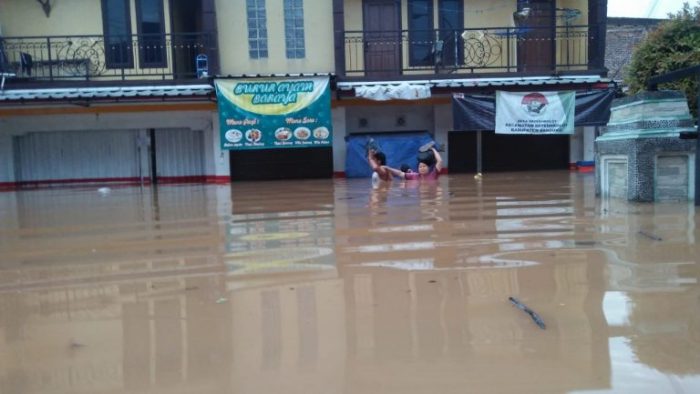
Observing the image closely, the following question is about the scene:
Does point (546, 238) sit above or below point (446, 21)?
below

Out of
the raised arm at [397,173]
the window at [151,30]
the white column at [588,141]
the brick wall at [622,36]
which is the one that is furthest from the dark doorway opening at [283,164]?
the brick wall at [622,36]

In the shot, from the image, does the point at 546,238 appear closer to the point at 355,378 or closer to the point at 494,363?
the point at 494,363

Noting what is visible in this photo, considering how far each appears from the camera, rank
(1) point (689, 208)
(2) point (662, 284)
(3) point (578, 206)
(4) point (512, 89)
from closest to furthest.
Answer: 1. (2) point (662, 284)
2. (1) point (689, 208)
3. (3) point (578, 206)
4. (4) point (512, 89)

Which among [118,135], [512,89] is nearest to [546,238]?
[512,89]

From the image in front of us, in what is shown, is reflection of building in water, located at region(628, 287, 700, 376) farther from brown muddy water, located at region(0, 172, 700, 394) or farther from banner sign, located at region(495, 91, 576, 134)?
banner sign, located at region(495, 91, 576, 134)

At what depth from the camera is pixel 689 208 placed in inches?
285

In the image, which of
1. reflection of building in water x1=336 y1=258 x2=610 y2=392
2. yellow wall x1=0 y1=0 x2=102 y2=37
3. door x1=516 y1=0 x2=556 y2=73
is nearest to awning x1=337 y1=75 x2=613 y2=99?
door x1=516 y1=0 x2=556 y2=73

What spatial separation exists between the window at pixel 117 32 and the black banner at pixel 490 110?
851 centimetres

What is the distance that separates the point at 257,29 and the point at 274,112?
245 centimetres

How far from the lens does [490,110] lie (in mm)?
16578

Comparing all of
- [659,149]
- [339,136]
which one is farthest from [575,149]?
[659,149]

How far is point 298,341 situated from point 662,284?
94.0 inches

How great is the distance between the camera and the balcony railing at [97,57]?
54.5ft

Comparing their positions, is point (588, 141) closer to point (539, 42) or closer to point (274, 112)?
point (539, 42)
